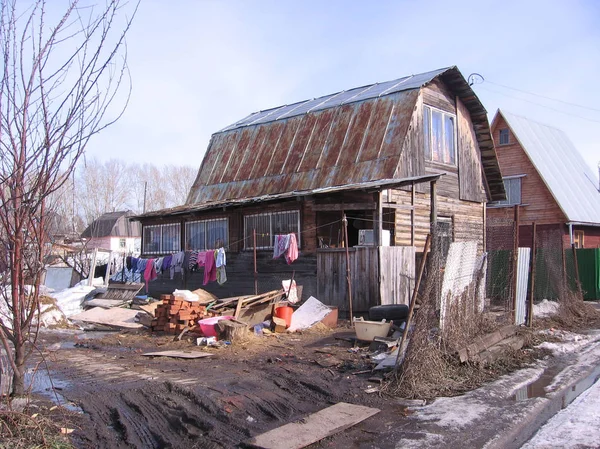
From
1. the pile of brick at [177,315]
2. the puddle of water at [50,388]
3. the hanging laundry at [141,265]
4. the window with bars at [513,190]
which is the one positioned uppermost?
the window with bars at [513,190]

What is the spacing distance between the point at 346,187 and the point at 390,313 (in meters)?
3.71

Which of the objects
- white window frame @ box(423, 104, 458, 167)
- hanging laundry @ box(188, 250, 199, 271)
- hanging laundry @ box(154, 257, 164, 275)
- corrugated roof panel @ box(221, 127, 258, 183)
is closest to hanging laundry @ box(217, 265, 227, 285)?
hanging laundry @ box(188, 250, 199, 271)

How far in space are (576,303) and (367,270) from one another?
6249 millimetres

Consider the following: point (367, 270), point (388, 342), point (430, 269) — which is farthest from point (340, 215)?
point (430, 269)

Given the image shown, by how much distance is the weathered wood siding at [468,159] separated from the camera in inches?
728

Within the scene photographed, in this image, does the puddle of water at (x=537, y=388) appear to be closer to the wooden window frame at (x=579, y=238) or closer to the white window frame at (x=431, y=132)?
the white window frame at (x=431, y=132)

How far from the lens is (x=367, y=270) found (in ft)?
42.9

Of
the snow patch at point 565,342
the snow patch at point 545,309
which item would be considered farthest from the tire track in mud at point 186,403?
the snow patch at point 545,309

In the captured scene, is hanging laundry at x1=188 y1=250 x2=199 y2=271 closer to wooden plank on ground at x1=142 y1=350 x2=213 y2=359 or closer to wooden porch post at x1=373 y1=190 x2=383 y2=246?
wooden porch post at x1=373 y1=190 x2=383 y2=246

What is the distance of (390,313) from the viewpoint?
36.4 feet

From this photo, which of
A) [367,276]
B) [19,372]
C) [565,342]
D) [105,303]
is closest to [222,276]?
[105,303]

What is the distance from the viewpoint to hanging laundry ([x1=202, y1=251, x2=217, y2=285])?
16.2m

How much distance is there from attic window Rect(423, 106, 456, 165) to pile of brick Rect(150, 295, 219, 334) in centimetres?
897

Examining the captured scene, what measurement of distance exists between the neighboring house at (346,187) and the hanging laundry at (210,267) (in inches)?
A: 32.4
